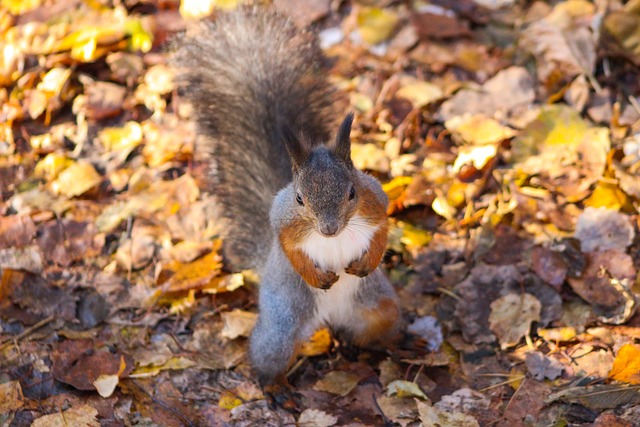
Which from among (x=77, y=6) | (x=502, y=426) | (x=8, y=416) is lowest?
(x=502, y=426)

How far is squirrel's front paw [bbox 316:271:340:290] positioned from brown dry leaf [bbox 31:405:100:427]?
0.69 metres

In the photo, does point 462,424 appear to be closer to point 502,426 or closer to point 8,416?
point 502,426

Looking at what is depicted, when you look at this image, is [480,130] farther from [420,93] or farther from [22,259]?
[22,259]

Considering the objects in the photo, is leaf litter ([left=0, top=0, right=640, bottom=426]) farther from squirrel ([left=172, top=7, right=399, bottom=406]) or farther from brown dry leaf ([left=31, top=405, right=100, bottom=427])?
squirrel ([left=172, top=7, right=399, bottom=406])

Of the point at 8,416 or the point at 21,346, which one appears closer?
the point at 8,416

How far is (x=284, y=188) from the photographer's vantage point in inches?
84.7

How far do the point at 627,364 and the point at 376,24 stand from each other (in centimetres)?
196

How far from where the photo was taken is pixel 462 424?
1970 millimetres

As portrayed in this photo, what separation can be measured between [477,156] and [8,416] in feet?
5.89

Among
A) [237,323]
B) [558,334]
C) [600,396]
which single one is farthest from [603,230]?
[237,323]

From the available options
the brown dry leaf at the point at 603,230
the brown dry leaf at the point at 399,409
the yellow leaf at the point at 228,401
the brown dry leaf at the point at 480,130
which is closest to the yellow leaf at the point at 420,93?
the brown dry leaf at the point at 480,130

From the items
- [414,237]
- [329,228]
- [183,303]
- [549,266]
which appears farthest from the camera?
[414,237]

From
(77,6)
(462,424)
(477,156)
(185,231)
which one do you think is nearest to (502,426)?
(462,424)

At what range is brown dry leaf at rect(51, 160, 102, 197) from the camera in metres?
2.88
